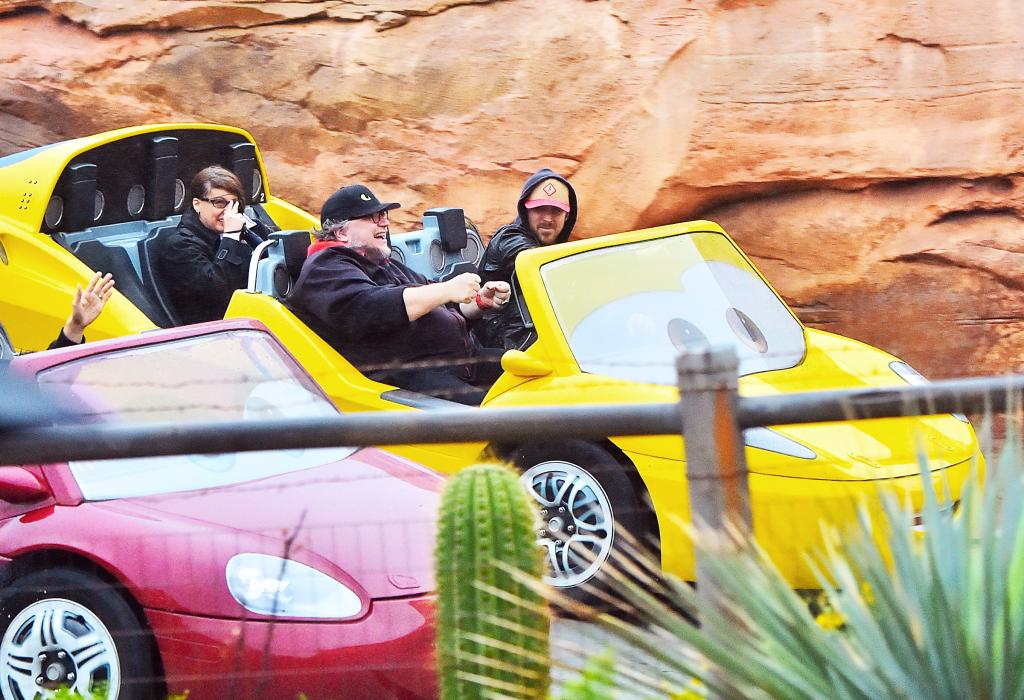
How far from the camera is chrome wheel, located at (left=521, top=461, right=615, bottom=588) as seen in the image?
12.3 ft

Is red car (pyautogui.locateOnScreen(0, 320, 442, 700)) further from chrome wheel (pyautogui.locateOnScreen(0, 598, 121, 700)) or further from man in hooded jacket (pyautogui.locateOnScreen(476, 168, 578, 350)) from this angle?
man in hooded jacket (pyautogui.locateOnScreen(476, 168, 578, 350))

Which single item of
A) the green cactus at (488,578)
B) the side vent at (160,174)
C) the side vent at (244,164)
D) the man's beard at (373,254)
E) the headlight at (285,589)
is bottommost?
the green cactus at (488,578)

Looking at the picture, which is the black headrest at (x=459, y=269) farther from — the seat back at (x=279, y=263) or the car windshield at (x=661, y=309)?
the car windshield at (x=661, y=309)

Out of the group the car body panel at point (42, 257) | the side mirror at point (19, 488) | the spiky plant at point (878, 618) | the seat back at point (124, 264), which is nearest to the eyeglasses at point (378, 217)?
the car body panel at point (42, 257)

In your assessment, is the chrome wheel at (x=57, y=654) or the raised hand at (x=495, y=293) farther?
the raised hand at (x=495, y=293)

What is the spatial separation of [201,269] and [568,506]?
9.35 ft

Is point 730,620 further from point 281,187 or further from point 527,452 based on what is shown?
point 281,187

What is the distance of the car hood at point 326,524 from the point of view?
2.68m

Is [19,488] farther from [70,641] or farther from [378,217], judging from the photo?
[378,217]

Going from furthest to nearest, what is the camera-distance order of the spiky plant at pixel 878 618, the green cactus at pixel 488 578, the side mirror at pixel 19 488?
the side mirror at pixel 19 488, the green cactus at pixel 488 578, the spiky plant at pixel 878 618

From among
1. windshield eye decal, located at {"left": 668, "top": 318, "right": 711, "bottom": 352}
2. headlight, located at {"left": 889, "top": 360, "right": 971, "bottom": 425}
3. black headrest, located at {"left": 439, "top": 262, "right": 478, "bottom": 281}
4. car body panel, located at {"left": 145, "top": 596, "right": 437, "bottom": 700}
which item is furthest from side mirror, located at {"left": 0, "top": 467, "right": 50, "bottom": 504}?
black headrest, located at {"left": 439, "top": 262, "right": 478, "bottom": 281}

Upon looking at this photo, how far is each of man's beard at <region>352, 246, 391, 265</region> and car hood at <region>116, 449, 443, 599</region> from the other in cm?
249

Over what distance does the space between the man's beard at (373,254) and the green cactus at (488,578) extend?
3307 millimetres

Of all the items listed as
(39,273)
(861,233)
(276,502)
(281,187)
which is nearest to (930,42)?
(861,233)
